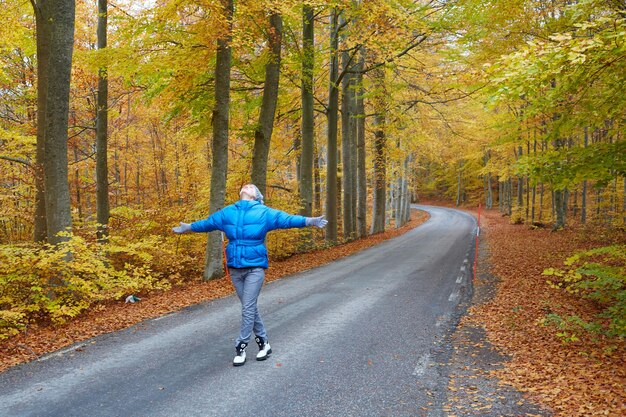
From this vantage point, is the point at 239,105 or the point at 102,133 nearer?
the point at 102,133

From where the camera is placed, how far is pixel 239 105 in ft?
52.3

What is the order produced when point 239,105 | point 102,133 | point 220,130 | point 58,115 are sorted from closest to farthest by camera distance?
point 58,115, point 220,130, point 102,133, point 239,105

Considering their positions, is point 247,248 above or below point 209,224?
below

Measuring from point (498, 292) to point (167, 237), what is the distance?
1003 cm

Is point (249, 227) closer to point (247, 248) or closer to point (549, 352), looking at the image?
point (247, 248)

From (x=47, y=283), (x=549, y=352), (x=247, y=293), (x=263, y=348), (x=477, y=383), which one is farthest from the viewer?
(x=47, y=283)

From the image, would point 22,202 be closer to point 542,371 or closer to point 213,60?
point 213,60

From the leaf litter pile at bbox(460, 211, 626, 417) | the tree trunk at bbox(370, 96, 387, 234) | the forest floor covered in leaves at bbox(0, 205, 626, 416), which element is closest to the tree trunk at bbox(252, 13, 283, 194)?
the forest floor covered in leaves at bbox(0, 205, 626, 416)

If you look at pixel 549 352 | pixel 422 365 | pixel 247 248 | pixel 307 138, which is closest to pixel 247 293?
pixel 247 248

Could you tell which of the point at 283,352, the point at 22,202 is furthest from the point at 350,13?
the point at 22,202

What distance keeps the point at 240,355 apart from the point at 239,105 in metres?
12.5

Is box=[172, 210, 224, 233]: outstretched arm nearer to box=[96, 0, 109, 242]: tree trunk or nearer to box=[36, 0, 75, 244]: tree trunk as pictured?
box=[36, 0, 75, 244]: tree trunk

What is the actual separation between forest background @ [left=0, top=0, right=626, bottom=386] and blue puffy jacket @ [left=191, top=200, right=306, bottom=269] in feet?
12.5

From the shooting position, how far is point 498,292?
924cm
